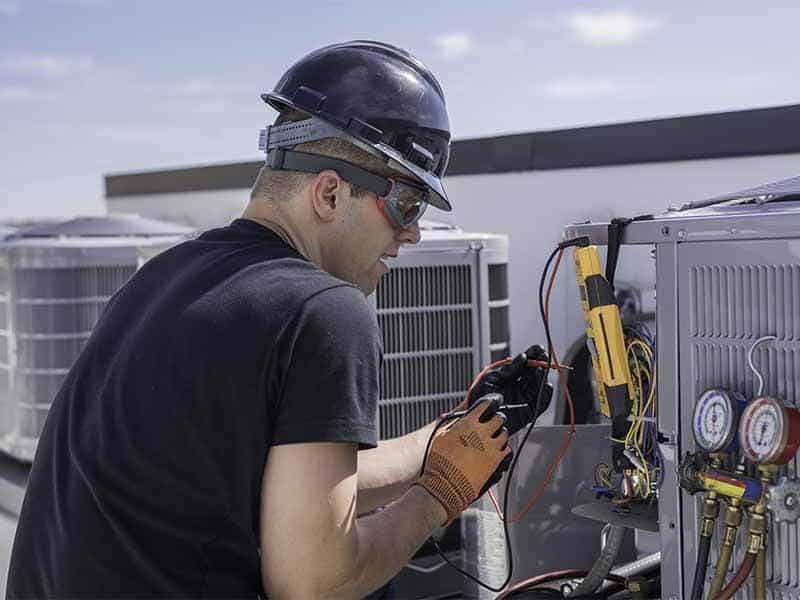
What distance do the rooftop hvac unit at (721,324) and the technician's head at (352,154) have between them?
50cm

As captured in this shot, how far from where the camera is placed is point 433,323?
4.10 metres

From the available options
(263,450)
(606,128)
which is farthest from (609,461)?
(606,128)

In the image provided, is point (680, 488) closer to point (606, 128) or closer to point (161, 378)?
point (161, 378)

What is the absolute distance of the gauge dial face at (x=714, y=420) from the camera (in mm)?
1952

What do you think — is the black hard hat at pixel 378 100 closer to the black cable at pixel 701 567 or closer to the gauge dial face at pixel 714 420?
the gauge dial face at pixel 714 420

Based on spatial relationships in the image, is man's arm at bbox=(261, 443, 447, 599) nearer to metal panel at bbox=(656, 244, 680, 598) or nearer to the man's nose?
the man's nose

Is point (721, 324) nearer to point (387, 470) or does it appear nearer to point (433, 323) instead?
point (387, 470)


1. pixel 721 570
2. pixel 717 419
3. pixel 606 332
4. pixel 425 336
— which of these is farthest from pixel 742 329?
pixel 425 336

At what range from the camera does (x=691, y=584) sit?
6.97ft

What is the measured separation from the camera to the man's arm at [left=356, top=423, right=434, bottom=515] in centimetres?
238

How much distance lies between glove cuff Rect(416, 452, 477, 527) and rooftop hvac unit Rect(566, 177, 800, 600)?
407mm

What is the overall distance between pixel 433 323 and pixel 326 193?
2.13 metres

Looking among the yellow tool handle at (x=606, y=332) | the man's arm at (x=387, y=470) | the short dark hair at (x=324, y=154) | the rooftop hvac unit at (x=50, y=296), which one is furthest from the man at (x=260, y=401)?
the rooftop hvac unit at (x=50, y=296)

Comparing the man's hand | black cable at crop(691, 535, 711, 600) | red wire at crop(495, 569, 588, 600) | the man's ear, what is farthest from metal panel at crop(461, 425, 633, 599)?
the man's ear
